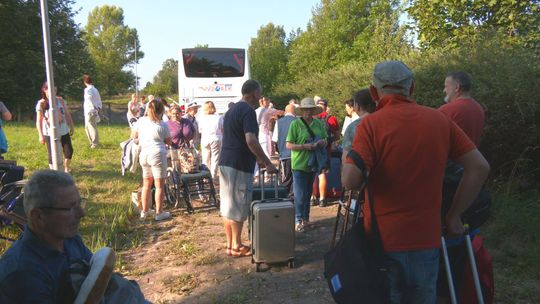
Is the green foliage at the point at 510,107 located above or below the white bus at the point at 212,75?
below

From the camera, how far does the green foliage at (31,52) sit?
102 feet

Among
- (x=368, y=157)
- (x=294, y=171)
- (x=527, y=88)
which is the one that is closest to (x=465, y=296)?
(x=368, y=157)

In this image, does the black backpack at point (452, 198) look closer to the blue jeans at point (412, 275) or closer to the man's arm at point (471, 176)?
the man's arm at point (471, 176)

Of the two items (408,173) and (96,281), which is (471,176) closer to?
(408,173)

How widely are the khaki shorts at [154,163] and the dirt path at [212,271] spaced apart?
2.56ft

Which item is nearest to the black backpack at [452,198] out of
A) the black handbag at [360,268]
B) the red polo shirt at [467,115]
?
the black handbag at [360,268]

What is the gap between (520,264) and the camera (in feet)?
15.0

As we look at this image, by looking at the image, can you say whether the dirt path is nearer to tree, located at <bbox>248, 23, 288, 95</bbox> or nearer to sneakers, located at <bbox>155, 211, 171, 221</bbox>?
sneakers, located at <bbox>155, 211, 171, 221</bbox>

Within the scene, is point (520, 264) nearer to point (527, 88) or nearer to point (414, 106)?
point (527, 88)

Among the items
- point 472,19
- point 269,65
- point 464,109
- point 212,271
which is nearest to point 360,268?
point 464,109

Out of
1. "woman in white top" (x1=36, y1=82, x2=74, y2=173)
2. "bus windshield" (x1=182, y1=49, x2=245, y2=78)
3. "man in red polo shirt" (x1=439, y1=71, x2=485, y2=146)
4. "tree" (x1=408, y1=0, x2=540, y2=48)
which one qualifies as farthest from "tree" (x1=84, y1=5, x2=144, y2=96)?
"man in red polo shirt" (x1=439, y1=71, x2=485, y2=146)

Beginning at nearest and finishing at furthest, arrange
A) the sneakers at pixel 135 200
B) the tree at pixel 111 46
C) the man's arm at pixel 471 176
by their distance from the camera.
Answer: the man's arm at pixel 471 176 < the sneakers at pixel 135 200 < the tree at pixel 111 46

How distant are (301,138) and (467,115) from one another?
2.44m

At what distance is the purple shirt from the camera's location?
25.6 feet
